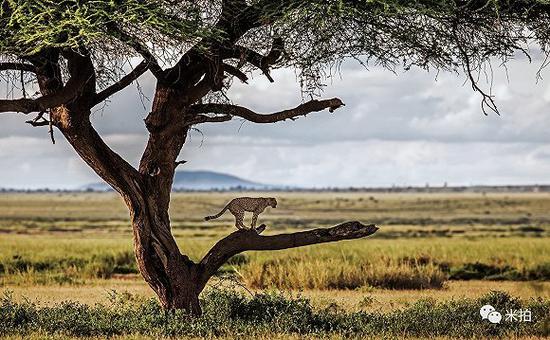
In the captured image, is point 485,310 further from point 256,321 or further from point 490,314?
point 256,321

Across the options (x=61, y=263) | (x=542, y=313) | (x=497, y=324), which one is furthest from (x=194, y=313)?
(x=61, y=263)

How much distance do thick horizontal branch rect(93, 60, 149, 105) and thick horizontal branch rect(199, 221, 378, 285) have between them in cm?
287

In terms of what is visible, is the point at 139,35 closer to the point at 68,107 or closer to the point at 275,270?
the point at 68,107

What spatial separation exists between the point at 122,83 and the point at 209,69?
1.47 meters

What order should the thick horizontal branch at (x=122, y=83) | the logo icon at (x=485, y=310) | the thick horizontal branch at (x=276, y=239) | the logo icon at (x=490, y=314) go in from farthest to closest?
the logo icon at (x=485, y=310), the logo icon at (x=490, y=314), the thick horizontal branch at (x=122, y=83), the thick horizontal branch at (x=276, y=239)

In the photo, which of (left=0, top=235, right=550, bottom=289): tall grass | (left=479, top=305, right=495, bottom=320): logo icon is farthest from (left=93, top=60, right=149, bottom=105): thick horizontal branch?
(left=0, top=235, right=550, bottom=289): tall grass

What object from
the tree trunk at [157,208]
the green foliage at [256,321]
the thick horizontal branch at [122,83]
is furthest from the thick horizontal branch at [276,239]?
the thick horizontal branch at [122,83]

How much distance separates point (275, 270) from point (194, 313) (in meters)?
8.85

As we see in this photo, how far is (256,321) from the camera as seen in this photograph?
1585 centimetres

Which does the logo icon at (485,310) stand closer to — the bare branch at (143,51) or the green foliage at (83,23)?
the bare branch at (143,51)

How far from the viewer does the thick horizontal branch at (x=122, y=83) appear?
16.3 metres

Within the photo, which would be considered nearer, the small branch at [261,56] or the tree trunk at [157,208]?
the small branch at [261,56]

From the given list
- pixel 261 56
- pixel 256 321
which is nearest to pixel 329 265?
pixel 256 321

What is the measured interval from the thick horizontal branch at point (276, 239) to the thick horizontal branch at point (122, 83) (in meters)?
2.87
